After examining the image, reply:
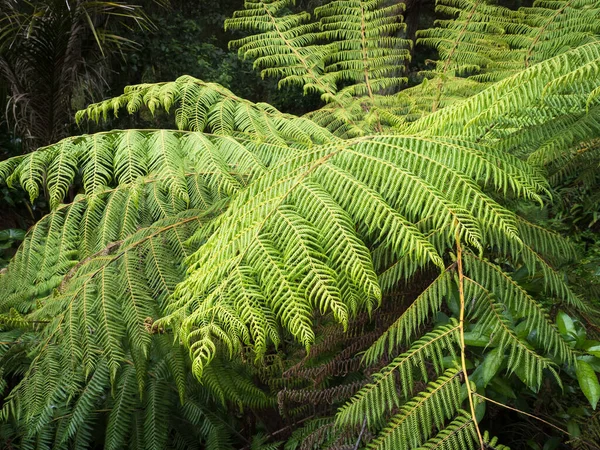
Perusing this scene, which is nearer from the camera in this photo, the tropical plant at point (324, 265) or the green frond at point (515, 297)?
the tropical plant at point (324, 265)

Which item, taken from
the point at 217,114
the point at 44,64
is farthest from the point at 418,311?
the point at 44,64

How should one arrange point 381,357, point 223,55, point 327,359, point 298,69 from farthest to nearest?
1. point 223,55
2. point 298,69
3. point 327,359
4. point 381,357

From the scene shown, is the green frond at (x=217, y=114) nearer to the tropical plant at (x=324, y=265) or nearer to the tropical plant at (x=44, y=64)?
the tropical plant at (x=324, y=265)

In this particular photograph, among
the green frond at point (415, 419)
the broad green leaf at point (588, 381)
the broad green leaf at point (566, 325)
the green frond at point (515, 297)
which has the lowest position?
the broad green leaf at point (588, 381)

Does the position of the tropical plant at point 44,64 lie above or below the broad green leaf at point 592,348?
above

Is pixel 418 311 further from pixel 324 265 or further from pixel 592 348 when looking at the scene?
pixel 592 348

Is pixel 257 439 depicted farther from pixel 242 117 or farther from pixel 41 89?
pixel 41 89

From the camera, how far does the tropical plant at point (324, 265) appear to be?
990 mm

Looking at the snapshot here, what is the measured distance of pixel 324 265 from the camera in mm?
965

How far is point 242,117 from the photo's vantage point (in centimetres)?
158

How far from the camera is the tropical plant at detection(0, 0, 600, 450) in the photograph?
0.99m

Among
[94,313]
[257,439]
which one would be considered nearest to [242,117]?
[94,313]

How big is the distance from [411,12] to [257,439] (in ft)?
11.3

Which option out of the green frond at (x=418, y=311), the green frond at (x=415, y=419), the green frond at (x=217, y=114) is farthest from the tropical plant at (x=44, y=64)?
the green frond at (x=415, y=419)
